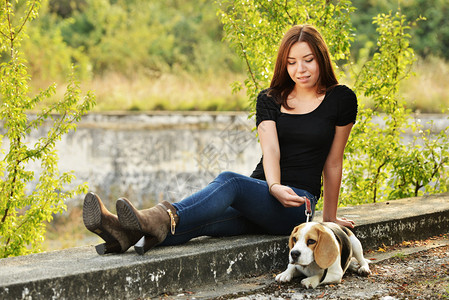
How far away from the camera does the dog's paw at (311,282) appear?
3.24m

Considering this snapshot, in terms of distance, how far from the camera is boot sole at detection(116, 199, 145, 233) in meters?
3.10

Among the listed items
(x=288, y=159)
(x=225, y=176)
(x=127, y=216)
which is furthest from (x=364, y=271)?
(x=127, y=216)

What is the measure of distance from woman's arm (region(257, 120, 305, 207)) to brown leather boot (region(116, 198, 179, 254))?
1.99ft

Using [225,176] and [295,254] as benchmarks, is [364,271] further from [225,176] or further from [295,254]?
[225,176]

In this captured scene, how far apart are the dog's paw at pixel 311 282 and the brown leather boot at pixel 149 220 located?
2.54ft

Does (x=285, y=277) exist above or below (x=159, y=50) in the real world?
below

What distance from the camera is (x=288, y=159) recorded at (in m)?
3.71

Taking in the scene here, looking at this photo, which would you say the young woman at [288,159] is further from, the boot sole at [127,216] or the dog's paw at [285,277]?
the dog's paw at [285,277]

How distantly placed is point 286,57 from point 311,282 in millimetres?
1380

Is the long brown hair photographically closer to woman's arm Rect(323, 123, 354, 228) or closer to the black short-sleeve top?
the black short-sleeve top

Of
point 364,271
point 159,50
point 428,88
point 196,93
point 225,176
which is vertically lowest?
point 364,271

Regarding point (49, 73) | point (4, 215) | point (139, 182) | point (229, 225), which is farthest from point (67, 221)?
point (229, 225)

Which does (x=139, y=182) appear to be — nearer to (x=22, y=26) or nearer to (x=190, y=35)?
(x=22, y=26)

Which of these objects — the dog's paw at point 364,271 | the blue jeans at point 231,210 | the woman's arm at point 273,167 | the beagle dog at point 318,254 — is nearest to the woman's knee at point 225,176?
the blue jeans at point 231,210
